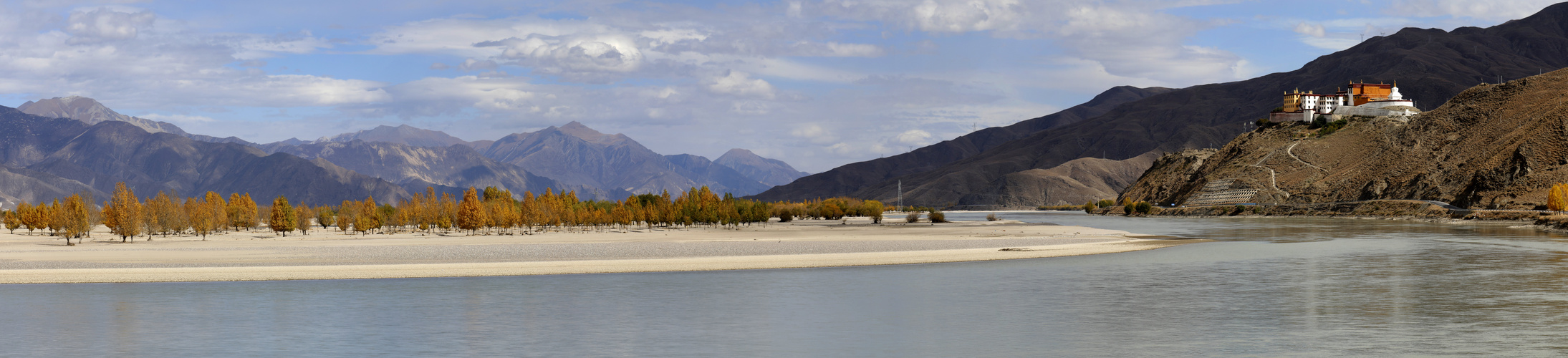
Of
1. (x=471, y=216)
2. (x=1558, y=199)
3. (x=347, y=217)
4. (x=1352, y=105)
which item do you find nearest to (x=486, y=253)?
(x=471, y=216)

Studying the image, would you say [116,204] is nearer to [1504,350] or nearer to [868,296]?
[868,296]

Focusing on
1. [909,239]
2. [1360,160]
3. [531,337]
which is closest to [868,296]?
[531,337]

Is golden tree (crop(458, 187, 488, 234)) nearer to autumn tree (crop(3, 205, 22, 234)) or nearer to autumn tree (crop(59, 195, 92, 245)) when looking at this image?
autumn tree (crop(59, 195, 92, 245))

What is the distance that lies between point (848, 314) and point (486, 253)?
3723 cm

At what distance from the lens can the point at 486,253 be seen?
6325 cm

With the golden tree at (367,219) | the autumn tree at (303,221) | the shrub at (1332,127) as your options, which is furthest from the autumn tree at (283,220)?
the shrub at (1332,127)

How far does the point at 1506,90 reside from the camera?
528ft

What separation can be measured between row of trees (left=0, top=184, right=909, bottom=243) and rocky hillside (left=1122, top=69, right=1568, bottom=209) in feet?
221

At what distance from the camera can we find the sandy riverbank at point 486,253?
48.4 meters

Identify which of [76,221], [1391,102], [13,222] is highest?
[1391,102]

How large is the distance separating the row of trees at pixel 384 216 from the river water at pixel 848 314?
58.5 m

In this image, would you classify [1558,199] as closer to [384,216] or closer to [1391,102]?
[1391,102]

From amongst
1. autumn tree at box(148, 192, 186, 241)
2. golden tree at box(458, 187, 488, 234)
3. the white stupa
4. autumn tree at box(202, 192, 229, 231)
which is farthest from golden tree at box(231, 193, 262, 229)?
the white stupa

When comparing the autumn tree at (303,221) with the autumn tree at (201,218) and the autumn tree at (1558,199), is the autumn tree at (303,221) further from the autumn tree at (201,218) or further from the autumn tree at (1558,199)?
the autumn tree at (1558,199)
